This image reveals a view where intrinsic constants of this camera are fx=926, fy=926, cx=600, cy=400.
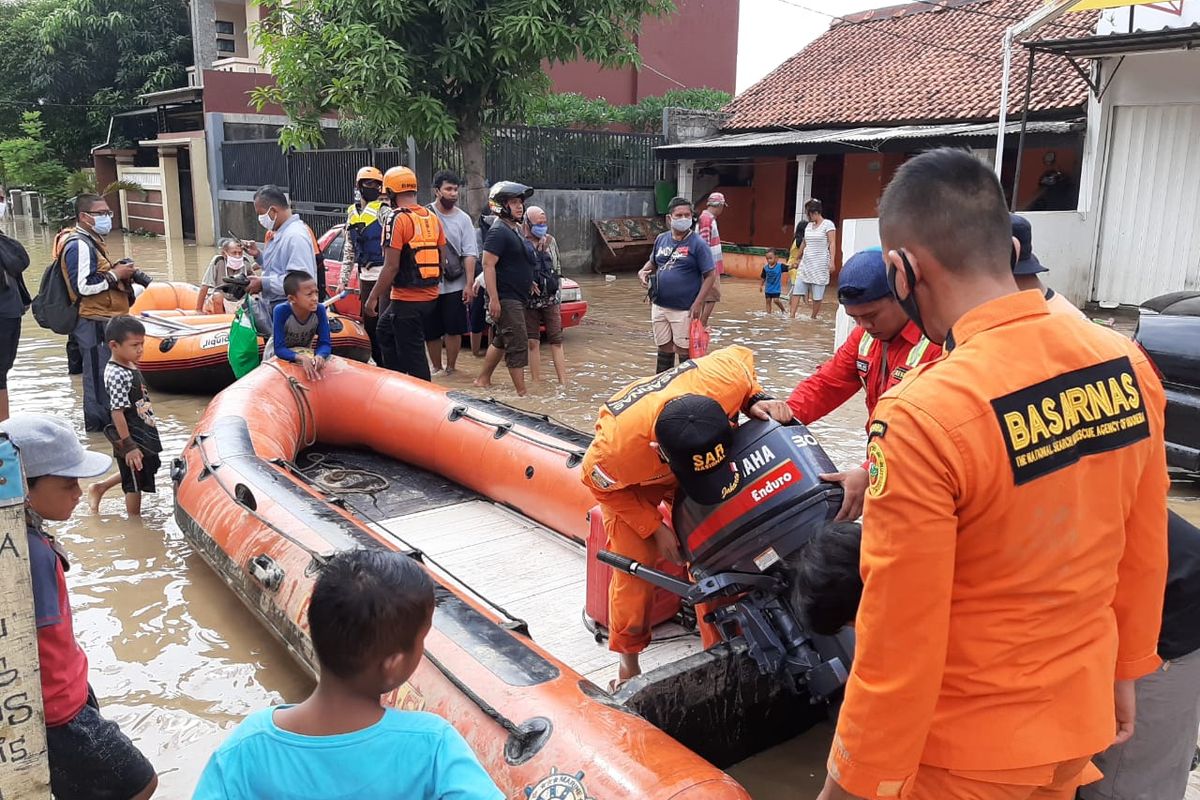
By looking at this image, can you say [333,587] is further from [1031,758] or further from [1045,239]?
[1045,239]

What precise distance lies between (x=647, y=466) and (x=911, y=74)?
1412 centimetres

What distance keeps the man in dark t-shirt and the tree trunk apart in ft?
15.4

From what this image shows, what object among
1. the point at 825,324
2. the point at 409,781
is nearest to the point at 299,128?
the point at 825,324

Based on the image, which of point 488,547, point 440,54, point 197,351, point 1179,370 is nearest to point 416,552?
point 488,547

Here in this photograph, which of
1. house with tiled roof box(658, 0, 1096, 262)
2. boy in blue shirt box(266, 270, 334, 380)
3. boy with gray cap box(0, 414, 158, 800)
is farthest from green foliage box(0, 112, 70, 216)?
boy with gray cap box(0, 414, 158, 800)

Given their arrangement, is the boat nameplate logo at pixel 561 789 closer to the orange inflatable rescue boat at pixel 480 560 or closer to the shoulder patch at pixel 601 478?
the orange inflatable rescue boat at pixel 480 560

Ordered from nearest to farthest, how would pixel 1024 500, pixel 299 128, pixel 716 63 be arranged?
pixel 1024 500 → pixel 299 128 → pixel 716 63

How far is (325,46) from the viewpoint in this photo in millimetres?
10711

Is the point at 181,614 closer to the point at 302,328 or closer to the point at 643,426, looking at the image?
the point at 302,328

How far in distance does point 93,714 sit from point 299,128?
11021mm

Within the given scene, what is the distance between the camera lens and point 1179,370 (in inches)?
180

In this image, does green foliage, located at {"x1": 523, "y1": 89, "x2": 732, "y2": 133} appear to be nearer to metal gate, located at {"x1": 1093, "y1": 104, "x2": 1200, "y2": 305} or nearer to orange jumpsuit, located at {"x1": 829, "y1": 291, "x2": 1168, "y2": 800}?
metal gate, located at {"x1": 1093, "y1": 104, "x2": 1200, "y2": 305}

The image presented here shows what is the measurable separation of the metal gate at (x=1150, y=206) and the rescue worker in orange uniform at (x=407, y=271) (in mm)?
7823

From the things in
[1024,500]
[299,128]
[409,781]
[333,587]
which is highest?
[299,128]
